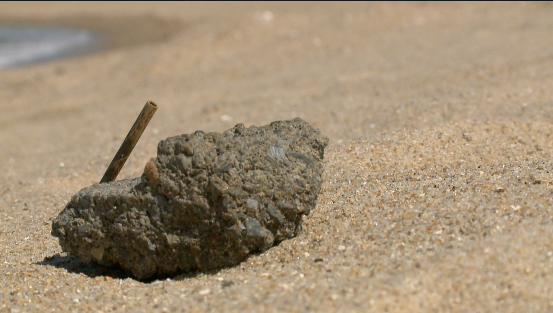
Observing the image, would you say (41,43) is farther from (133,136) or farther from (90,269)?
(90,269)

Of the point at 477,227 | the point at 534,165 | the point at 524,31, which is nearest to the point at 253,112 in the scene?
the point at 534,165

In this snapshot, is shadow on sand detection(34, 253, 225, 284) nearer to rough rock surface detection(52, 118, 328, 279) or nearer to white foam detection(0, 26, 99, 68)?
rough rock surface detection(52, 118, 328, 279)

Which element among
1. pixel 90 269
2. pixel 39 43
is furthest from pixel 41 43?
pixel 90 269

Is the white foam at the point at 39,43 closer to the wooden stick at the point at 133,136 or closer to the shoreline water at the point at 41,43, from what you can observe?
the shoreline water at the point at 41,43

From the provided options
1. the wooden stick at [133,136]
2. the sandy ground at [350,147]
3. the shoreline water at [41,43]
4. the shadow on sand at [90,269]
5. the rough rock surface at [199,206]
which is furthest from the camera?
the shoreline water at [41,43]

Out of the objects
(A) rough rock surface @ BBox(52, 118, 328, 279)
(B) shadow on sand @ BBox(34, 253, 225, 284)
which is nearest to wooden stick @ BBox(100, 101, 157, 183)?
(A) rough rock surface @ BBox(52, 118, 328, 279)

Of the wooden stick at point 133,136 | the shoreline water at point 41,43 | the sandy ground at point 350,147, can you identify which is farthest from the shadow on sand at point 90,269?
the shoreline water at point 41,43
